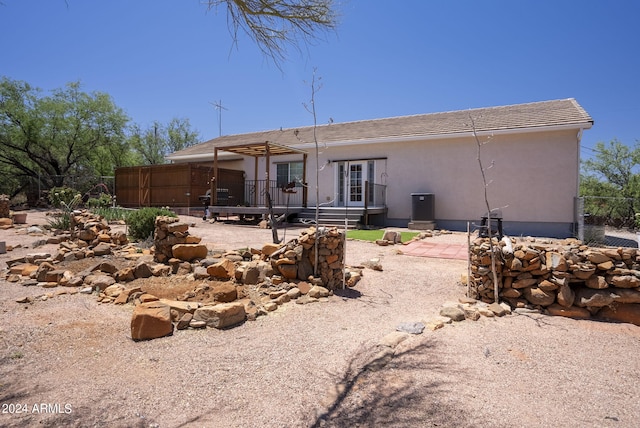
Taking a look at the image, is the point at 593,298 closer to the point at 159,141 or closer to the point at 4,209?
the point at 4,209

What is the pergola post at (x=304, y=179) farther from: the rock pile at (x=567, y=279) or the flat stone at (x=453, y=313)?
the flat stone at (x=453, y=313)

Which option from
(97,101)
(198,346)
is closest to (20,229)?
(198,346)

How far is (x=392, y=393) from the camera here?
2.49 m

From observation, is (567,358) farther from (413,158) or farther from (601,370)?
(413,158)

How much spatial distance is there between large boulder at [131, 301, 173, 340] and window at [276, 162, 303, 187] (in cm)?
1279

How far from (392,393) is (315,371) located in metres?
0.65

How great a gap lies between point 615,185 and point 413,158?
48.8ft

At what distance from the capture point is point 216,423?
7.08 ft

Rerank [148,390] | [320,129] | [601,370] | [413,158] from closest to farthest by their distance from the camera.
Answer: [148,390], [601,370], [413,158], [320,129]

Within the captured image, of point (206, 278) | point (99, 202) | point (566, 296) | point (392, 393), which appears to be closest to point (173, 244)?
point (206, 278)

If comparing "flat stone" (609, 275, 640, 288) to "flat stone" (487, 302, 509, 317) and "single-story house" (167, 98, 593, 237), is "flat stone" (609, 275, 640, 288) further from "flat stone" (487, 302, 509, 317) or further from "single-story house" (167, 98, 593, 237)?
"single-story house" (167, 98, 593, 237)

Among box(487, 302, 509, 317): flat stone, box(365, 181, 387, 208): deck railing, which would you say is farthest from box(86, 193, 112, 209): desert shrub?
box(487, 302, 509, 317): flat stone

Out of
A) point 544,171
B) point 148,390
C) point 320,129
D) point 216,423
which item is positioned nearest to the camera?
point 216,423

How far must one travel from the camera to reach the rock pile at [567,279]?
4.05 metres
